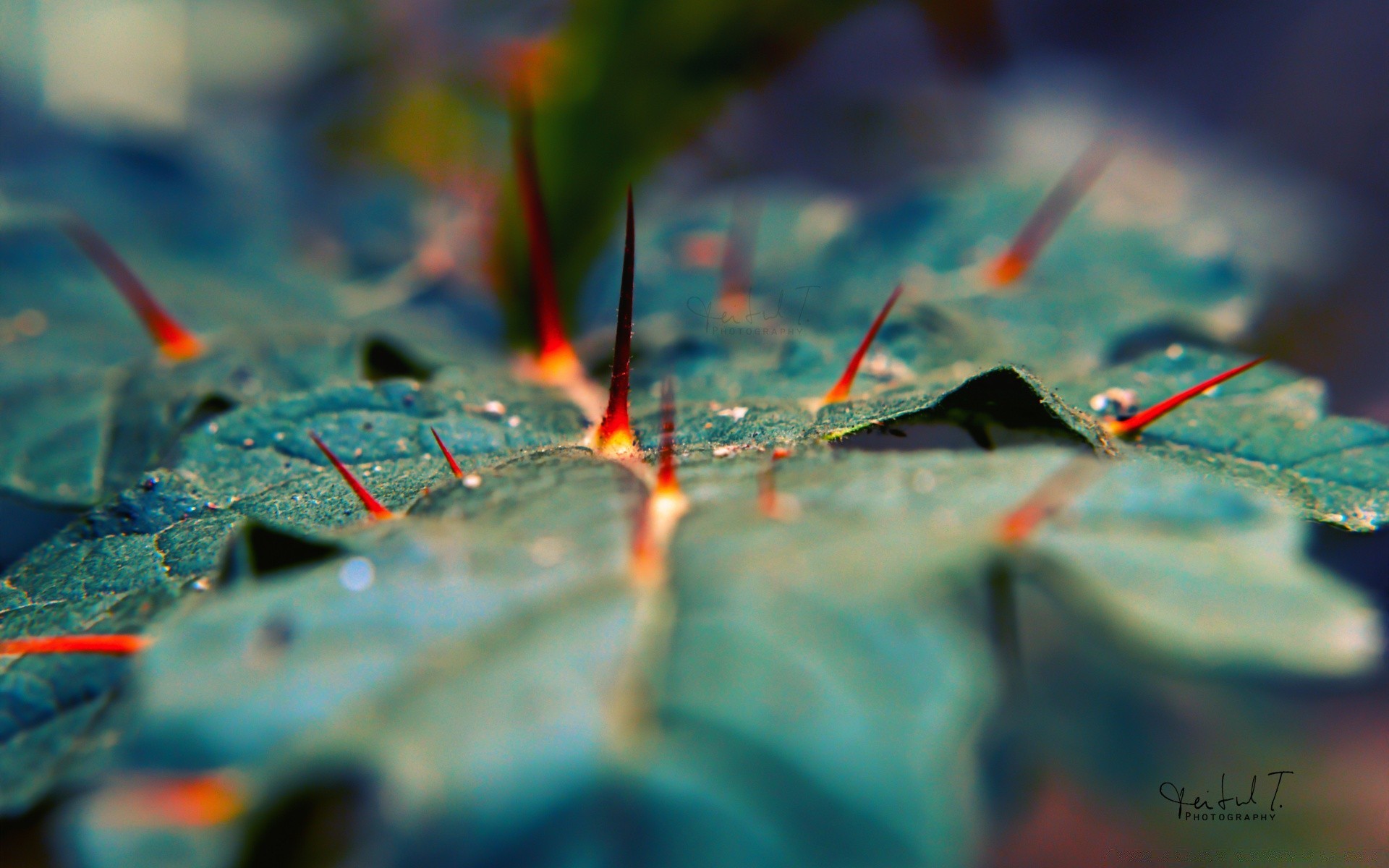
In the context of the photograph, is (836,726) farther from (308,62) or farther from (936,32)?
(308,62)

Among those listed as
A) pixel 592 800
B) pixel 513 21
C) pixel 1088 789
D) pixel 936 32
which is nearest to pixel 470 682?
pixel 592 800

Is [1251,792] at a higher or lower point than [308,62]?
lower

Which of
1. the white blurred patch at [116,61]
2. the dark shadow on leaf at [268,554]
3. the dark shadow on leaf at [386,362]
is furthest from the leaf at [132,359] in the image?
the white blurred patch at [116,61]

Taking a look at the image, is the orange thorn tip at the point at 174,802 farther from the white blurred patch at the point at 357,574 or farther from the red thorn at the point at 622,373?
the red thorn at the point at 622,373

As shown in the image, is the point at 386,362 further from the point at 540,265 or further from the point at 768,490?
the point at 768,490

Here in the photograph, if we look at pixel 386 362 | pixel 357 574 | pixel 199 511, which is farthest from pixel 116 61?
pixel 357 574
